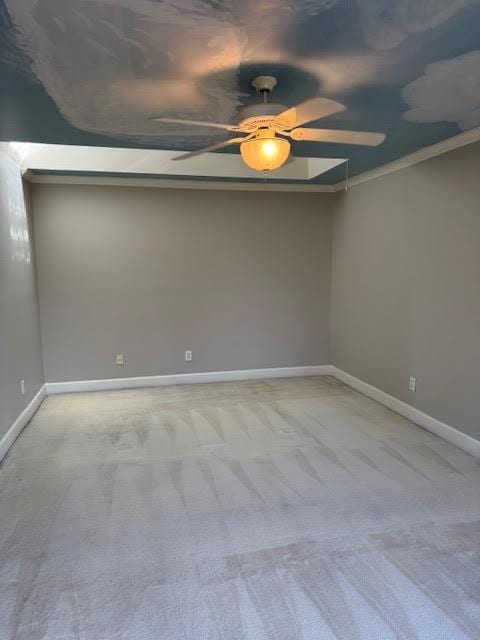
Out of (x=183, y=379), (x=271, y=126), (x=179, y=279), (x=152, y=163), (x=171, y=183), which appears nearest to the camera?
(x=271, y=126)

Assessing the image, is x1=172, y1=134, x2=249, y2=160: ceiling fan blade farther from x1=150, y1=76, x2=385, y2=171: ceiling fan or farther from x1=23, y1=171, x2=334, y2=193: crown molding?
x1=23, y1=171, x2=334, y2=193: crown molding

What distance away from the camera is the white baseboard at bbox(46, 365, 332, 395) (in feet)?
15.2

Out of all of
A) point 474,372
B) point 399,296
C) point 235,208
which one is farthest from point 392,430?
point 235,208

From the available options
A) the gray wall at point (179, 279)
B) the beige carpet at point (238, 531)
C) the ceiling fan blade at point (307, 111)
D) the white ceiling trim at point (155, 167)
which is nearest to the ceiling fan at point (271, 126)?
the ceiling fan blade at point (307, 111)

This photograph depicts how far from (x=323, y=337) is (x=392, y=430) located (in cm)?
189

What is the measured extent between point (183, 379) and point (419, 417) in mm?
2553

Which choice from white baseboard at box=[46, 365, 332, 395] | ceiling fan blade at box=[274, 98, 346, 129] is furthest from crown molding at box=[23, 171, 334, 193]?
ceiling fan blade at box=[274, 98, 346, 129]

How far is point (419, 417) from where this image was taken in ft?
11.9

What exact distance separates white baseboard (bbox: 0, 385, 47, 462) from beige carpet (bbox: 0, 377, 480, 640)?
0.09 metres

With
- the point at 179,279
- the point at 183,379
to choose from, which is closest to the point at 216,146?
the point at 179,279

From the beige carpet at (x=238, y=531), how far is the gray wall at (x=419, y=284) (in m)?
0.49

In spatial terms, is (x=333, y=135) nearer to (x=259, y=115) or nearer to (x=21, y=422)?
(x=259, y=115)

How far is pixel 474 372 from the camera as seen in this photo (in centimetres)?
306

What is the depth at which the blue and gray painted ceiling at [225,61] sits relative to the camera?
1.50 meters
